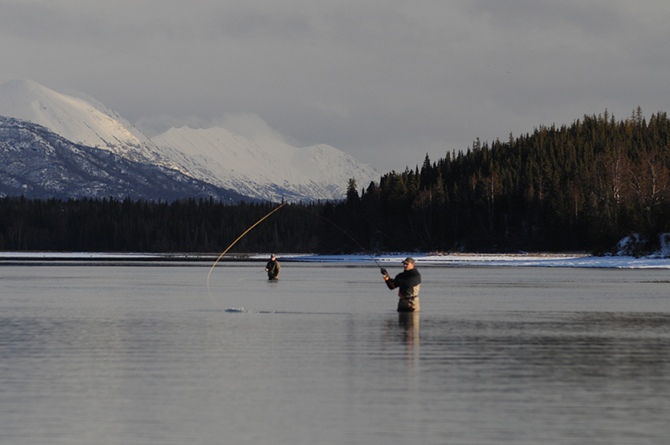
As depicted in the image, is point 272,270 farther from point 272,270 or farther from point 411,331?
point 411,331

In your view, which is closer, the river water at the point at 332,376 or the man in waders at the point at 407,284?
the river water at the point at 332,376

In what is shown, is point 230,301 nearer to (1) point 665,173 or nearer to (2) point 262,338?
(2) point 262,338

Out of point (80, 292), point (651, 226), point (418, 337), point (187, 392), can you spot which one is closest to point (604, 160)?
point (651, 226)

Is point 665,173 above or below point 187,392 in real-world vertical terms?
above

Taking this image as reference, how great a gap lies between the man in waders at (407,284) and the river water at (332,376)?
657mm

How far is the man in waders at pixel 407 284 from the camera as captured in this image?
29.2 m

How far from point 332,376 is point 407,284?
43.2 feet

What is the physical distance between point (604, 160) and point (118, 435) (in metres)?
148

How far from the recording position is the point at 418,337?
23578 millimetres

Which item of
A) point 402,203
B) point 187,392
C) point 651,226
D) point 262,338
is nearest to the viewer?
point 187,392

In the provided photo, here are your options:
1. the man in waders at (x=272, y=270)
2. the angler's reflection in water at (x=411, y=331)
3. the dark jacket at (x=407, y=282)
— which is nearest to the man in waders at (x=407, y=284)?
the dark jacket at (x=407, y=282)

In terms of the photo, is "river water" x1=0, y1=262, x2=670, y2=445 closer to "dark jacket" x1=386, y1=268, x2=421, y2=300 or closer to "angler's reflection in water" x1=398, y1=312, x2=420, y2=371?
"angler's reflection in water" x1=398, y1=312, x2=420, y2=371

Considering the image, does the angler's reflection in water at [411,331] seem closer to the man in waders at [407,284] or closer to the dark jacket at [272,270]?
the man in waders at [407,284]

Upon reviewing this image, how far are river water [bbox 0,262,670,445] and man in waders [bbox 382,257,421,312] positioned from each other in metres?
0.66
